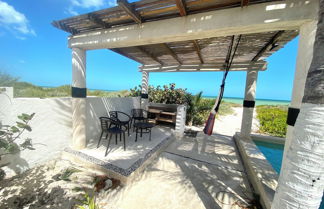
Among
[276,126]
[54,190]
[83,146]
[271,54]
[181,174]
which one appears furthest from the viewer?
[276,126]

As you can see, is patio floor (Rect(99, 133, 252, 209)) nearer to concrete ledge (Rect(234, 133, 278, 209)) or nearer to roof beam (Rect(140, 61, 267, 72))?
concrete ledge (Rect(234, 133, 278, 209))

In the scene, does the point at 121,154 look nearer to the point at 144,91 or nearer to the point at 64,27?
the point at 64,27

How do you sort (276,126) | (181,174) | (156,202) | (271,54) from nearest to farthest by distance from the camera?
(156,202) < (181,174) < (271,54) < (276,126)

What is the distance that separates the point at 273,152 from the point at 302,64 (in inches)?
159

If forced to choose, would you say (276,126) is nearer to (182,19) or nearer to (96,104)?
(182,19)

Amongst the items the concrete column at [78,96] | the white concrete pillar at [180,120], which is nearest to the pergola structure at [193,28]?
the concrete column at [78,96]

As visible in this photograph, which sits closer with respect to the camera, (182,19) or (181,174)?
(182,19)

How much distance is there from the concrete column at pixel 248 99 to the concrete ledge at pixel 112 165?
325 centimetres

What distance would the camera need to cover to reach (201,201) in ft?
6.27

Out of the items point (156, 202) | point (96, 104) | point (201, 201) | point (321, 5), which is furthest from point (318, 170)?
point (96, 104)

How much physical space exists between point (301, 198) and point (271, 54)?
12.3 feet

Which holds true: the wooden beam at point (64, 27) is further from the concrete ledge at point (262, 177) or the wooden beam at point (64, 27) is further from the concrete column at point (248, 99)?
the concrete column at point (248, 99)

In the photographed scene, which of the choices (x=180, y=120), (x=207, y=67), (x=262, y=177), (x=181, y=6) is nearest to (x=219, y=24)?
(x=181, y=6)

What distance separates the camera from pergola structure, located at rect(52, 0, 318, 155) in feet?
4.75
